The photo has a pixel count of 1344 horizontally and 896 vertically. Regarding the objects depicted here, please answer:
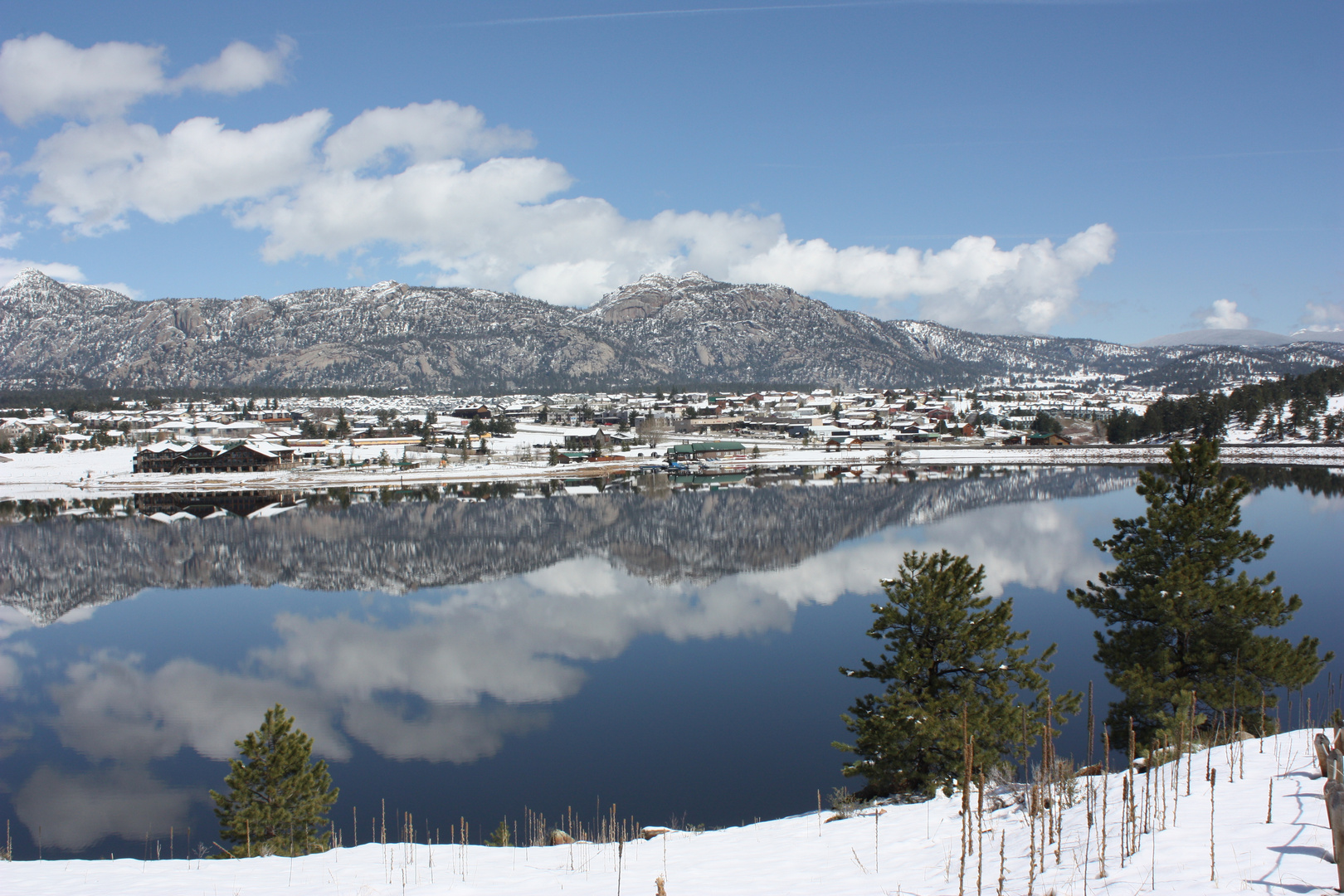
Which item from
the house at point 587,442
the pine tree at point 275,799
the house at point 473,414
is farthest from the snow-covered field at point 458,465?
the pine tree at point 275,799

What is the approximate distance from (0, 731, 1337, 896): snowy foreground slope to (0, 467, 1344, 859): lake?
3.91 m

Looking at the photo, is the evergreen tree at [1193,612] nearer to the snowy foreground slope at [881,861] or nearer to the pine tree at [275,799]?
the snowy foreground slope at [881,861]

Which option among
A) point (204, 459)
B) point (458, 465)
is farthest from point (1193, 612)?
point (204, 459)

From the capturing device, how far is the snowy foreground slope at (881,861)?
5.32 m

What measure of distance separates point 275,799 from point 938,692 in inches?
326

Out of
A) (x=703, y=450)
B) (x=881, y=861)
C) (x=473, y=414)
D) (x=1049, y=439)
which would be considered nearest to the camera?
(x=881, y=861)

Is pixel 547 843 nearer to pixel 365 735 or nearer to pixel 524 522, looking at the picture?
pixel 365 735

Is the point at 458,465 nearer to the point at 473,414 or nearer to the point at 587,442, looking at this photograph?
the point at 587,442

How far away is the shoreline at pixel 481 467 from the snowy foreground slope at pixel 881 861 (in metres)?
58.8

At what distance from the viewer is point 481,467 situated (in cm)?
7494

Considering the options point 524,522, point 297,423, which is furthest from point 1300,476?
point 297,423

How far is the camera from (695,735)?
1541 centimetres

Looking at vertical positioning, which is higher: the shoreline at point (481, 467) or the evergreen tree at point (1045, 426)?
the evergreen tree at point (1045, 426)

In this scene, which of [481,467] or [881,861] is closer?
[881,861]
